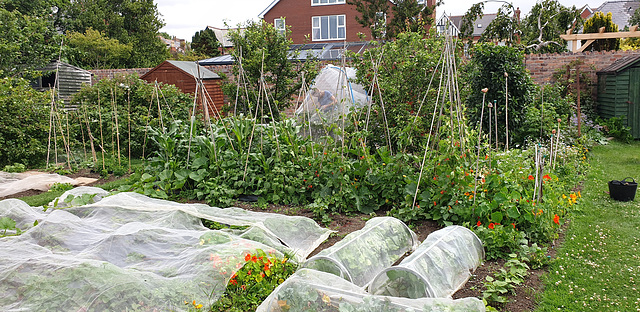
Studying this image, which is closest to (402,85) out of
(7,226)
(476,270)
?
(476,270)

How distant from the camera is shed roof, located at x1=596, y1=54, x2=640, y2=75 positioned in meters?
9.29

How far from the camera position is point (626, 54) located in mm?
10617

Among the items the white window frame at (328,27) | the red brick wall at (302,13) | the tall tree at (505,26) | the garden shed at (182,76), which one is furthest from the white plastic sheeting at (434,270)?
the white window frame at (328,27)

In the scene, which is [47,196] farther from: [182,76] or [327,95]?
[182,76]

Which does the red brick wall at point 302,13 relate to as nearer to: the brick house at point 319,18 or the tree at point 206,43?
the brick house at point 319,18

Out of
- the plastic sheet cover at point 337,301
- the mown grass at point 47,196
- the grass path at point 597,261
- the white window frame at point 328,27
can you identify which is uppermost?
the white window frame at point 328,27

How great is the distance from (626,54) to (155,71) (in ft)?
41.5

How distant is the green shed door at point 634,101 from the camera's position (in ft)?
30.3

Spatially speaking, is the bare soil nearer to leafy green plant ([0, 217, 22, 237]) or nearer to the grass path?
the grass path

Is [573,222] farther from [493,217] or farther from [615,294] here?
[615,294]

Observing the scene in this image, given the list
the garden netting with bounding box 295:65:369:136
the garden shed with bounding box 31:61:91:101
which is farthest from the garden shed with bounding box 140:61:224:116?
the garden netting with bounding box 295:65:369:136

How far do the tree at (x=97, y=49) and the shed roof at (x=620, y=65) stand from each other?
2125 centimetres

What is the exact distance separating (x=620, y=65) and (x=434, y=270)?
938cm

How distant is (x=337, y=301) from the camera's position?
2.41 m
